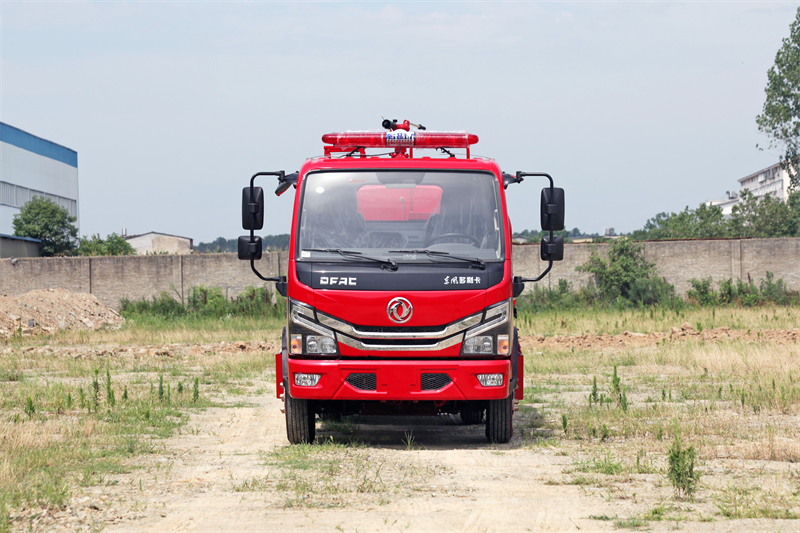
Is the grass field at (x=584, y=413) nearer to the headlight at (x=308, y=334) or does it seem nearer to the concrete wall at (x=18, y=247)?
the headlight at (x=308, y=334)

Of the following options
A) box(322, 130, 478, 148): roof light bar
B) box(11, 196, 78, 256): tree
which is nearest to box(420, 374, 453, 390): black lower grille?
box(322, 130, 478, 148): roof light bar

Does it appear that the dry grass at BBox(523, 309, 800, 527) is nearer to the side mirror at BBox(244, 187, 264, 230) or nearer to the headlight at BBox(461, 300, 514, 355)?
the headlight at BBox(461, 300, 514, 355)

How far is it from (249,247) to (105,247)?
4043cm

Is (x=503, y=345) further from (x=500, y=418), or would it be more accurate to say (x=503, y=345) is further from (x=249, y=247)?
(x=249, y=247)

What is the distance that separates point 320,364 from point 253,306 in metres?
19.6

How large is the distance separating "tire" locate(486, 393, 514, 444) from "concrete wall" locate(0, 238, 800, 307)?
739 inches

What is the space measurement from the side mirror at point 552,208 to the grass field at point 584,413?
2.05 meters

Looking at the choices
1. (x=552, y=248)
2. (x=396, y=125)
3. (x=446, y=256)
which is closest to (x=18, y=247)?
(x=396, y=125)

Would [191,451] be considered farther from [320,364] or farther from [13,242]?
[13,242]

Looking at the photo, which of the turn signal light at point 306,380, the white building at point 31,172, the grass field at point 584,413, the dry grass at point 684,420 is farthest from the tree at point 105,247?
the turn signal light at point 306,380

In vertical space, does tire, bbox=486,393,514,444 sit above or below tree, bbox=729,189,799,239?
below

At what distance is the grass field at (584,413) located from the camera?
6184mm

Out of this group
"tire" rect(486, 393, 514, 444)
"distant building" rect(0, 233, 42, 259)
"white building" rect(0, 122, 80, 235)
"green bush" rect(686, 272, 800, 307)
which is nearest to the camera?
"tire" rect(486, 393, 514, 444)

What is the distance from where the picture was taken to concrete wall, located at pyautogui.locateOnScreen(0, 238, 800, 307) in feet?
88.0
